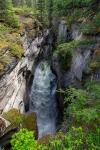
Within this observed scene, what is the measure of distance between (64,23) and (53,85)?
842 centimetres

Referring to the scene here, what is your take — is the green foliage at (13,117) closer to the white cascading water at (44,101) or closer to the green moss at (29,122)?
the green moss at (29,122)

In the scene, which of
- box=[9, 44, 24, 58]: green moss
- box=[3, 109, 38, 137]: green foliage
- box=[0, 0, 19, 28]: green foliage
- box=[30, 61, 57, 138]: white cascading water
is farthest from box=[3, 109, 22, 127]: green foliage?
box=[0, 0, 19, 28]: green foliage

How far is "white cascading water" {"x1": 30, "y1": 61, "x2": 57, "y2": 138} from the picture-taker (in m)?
31.0

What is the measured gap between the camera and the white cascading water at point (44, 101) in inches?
1221

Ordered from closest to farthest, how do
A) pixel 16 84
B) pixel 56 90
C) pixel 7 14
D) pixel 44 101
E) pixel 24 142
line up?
pixel 24 142, pixel 56 90, pixel 16 84, pixel 7 14, pixel 44 101

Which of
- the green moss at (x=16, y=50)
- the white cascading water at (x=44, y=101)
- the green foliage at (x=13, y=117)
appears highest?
the green moss at (x=16, y=50)

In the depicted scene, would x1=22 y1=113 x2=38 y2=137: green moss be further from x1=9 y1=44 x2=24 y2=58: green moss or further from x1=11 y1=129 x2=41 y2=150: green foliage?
x1=11 y1=129 x2=41 y2=150: green foliage

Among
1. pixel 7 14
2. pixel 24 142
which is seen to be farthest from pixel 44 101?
pixel 24 142

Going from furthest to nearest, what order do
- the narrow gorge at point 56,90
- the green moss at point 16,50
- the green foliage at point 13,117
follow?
the green moss at point 16,50, the green foliage at point 13,117, the narrow gorge at point 56,90

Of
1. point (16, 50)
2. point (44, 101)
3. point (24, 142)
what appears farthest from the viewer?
point (44, 101)

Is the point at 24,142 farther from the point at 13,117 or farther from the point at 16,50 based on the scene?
the point at 16,50

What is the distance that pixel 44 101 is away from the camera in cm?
3441

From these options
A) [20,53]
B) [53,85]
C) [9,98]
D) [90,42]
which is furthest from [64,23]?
[90,42]

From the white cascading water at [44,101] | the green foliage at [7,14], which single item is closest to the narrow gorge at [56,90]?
the white cascading water at [44,101]
